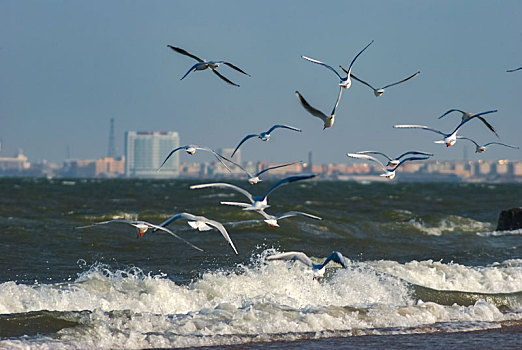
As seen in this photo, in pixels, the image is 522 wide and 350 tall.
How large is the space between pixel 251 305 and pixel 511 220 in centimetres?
1716

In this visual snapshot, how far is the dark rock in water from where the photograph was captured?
85.7ft

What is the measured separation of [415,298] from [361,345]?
3751 millimetres

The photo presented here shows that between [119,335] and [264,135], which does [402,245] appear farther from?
[119,335]

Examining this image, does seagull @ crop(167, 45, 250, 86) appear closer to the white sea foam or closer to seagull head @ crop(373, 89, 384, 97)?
seagull head @ crop(373, 89, 384, 97)

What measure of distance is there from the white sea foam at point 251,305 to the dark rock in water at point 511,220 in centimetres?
1051

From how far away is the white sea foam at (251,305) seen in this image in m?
9.98

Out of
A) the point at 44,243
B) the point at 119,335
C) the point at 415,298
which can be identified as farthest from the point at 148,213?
the point at 119,335

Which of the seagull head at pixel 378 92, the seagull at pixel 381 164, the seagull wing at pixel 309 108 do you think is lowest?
the seagull at pixel 381 164

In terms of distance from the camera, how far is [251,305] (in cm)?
1133

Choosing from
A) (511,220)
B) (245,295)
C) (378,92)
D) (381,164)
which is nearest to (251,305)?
(245,295)

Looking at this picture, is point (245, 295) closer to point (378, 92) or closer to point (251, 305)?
point (251, 305)

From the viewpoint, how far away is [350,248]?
2170 centimetres

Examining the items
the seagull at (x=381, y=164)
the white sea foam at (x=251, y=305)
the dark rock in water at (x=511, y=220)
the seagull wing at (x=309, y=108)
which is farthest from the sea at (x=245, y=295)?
the dark rock in water at (x=511, y=220)

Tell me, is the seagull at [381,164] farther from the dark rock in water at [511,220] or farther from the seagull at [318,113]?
the dark rock in water at [511,220]
